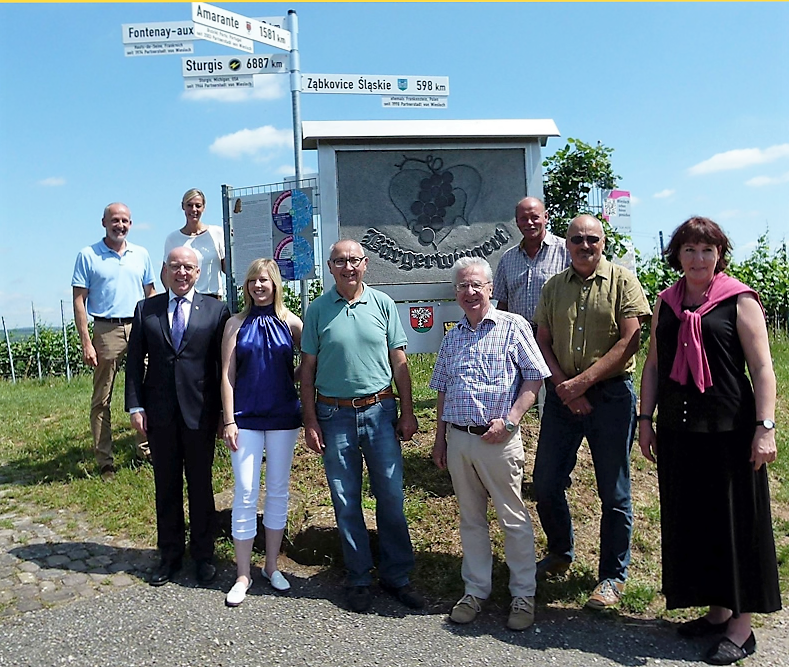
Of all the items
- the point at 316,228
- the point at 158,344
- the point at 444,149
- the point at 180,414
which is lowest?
the point at 180,414

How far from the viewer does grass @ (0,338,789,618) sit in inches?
183

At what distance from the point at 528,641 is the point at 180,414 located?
96.1 inches

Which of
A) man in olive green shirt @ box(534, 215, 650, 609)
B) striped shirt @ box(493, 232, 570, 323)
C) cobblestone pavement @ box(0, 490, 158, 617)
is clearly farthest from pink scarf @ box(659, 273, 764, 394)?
cobblestone pavement @ box(0, 490, 158, 617)

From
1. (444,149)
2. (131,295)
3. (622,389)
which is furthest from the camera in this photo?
(131,295)

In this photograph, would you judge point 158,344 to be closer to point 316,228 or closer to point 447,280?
point 316,228

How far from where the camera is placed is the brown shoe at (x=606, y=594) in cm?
423

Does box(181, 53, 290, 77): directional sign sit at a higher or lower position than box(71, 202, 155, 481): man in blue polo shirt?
higher

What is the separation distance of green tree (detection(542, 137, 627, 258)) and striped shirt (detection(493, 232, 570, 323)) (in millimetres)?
1941

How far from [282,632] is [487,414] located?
5.25 feet

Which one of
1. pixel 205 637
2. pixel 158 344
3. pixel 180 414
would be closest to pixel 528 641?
pixel 205 637

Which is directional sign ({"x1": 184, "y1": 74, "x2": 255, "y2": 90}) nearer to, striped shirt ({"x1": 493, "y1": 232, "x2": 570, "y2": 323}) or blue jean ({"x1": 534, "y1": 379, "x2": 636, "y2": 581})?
striped shirt ({"x1": 493, "y1": 232, "x2": 570, "y2": 323})

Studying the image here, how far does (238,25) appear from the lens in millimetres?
5984

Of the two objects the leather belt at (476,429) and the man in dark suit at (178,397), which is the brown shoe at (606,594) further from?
the man in dark suit at (178,397)

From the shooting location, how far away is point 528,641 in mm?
3916
